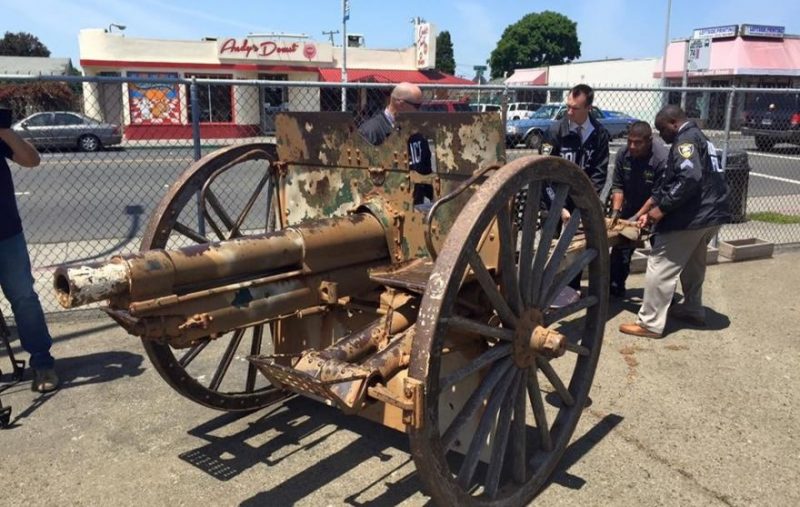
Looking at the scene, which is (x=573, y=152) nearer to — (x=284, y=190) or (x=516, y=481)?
(x=284, y=190)

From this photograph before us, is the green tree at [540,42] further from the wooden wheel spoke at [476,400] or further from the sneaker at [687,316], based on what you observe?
the wooden wheel spoke at [476,400]

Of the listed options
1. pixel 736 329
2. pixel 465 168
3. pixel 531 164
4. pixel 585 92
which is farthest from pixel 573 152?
pixel 531 164

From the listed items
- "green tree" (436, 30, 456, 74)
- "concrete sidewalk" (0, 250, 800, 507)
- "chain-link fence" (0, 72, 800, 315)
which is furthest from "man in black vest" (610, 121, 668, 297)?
"green tree" (436, 30, 456, 74)

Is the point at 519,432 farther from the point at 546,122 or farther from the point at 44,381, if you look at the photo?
the point at 546,122

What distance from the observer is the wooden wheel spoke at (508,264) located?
2705 millimetres

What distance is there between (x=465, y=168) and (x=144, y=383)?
2492mm

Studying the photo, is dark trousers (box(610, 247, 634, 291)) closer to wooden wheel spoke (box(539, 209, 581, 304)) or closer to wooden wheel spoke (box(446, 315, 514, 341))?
wooden wheel spoke (box(539, 209, 581, 304))

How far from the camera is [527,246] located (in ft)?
9.45

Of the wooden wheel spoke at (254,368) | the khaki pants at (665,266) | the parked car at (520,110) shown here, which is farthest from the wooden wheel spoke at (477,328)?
the parked car at (520,110)

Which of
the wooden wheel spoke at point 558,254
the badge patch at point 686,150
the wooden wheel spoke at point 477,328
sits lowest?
the wooden wheel spoke at point 477,328

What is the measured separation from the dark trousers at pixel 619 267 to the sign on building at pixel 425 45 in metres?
28.5

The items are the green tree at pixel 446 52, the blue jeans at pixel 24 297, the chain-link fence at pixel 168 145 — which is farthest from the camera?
the green tree at pixel 446 52

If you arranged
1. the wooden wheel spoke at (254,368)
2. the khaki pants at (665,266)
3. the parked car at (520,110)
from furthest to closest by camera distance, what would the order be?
1. the parked car at (520,110)
2. the khaki pants at (665,266)
3. the wooden wheel spoke at (254,368)

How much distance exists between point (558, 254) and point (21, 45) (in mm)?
72576
